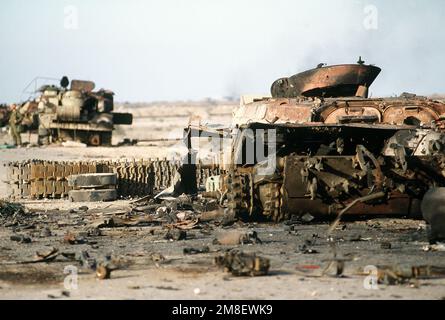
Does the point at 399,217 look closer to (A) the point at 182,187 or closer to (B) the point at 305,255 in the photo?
(B) the point at 305,255

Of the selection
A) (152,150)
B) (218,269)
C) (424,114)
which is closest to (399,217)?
(424,114)

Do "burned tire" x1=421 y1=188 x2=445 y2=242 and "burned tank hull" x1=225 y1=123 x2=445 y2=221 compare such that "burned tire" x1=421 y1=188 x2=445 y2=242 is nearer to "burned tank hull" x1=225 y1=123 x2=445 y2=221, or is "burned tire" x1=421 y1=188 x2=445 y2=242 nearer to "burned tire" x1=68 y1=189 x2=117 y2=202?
"burned tank hull" x1=225 y1=123 x2=445 y2=221

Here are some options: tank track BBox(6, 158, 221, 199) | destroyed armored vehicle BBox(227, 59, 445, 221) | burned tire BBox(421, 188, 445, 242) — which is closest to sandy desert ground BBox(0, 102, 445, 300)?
burned tire BBox(421, 188, 445, 242)

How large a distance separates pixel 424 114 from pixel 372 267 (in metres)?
5.96

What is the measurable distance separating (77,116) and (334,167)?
2482cm

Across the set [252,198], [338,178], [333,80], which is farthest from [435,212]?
[333,80]

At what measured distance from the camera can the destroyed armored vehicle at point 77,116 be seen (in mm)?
35688

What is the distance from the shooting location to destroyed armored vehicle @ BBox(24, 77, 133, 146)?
35.7 m

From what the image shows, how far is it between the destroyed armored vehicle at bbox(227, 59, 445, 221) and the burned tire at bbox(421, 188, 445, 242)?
1.16 metres

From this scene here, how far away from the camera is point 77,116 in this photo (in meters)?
35.6

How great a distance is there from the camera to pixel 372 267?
8.37m

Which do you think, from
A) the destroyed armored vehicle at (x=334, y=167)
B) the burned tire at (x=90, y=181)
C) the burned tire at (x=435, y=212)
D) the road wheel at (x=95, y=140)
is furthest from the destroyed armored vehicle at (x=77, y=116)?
the burned tire at (x=435, y=212)
